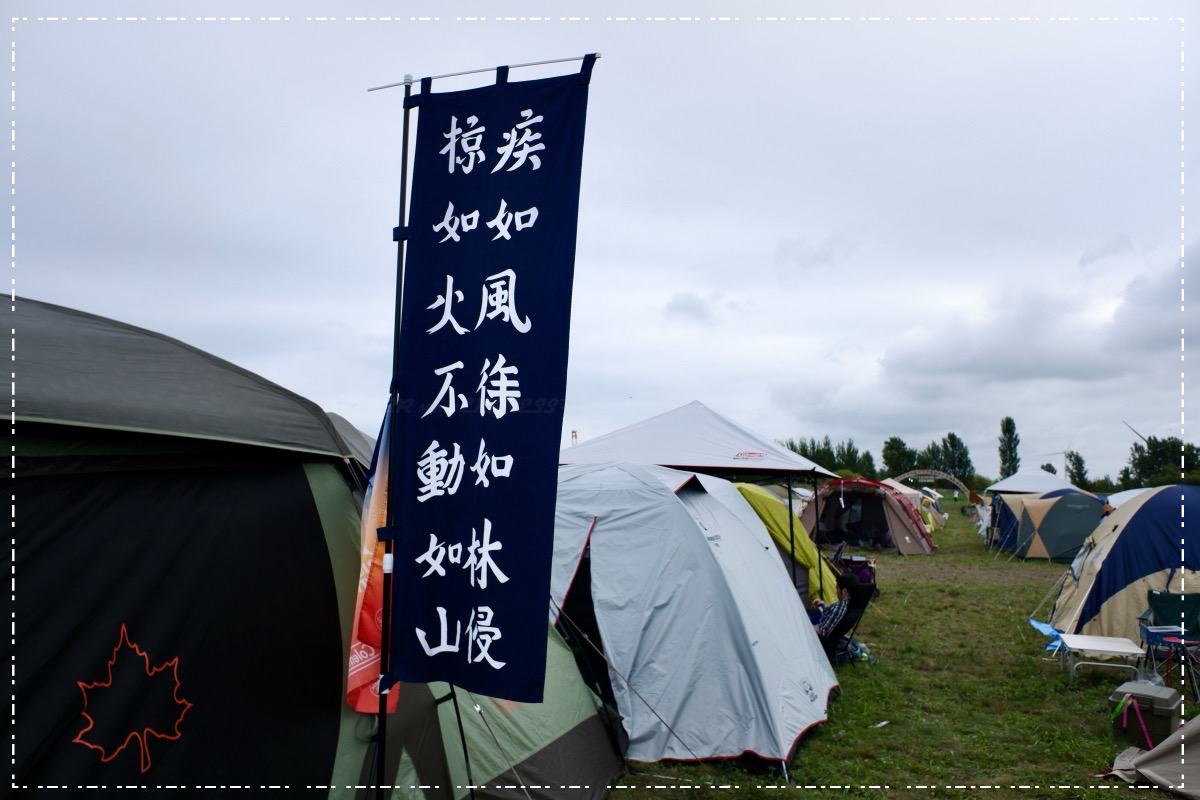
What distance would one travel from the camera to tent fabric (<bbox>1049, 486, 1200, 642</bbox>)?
27.7 ft

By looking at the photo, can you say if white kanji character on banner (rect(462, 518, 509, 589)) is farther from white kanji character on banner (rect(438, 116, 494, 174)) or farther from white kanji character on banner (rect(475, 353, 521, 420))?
white kanji character on banner (rect(438, 116, 494, 174))

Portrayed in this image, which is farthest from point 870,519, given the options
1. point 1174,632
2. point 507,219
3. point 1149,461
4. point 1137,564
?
point 1149,461

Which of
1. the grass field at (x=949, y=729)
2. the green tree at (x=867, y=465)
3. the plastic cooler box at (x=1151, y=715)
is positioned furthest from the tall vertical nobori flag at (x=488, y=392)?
the green tree at (x=867, y=465)

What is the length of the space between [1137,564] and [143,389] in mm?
9677

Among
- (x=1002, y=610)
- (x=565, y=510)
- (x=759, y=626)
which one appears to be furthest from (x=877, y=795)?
(x=1002, y=610)

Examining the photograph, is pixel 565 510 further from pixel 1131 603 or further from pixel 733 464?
pixel 1131 603

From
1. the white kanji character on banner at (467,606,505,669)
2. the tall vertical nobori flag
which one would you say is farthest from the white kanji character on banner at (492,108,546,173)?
the white kanji character on banner at (467,606,505,669)

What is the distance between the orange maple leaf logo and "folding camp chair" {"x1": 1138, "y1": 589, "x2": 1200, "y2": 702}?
781 centimetres

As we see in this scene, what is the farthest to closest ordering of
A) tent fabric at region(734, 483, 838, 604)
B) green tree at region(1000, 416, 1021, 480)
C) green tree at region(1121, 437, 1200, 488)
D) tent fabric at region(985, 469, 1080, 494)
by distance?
green tree at region(1000, 416, 1021, 480), green tree at region(1121, 437, 1200, 488), tent fabric at region(985, 469, 1080, 494), tent fabric at region(734, 483, 838, 604)

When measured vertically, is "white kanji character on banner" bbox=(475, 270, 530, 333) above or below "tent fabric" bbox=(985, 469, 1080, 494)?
above

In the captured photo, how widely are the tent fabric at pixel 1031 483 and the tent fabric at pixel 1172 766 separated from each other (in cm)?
2149

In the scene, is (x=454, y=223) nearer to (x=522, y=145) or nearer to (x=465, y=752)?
(x=522, y=145)

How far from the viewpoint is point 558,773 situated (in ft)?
14.6

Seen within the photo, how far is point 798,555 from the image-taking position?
10.8m
